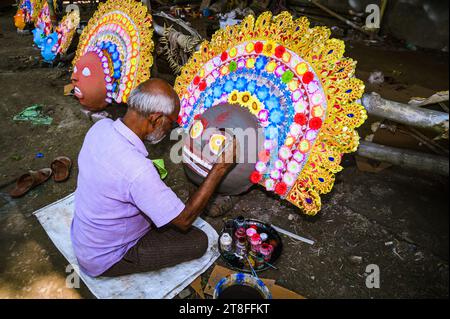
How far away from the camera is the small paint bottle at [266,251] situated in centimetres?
249

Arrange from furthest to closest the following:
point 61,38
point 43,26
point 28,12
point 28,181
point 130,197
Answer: point 28,12 < point 43,26 < point 61,38 < point 28,181 < point 130,197

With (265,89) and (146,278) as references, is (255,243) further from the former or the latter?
(265,89)

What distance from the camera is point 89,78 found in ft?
13.5

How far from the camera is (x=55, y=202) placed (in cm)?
316

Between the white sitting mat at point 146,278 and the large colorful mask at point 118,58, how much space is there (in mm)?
2001

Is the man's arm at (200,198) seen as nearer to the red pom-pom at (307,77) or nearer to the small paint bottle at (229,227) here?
the small paint bottle at (229,227)

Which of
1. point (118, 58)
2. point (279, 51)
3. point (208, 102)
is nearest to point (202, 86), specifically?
point (208, 102)

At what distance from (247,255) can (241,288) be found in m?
0.33

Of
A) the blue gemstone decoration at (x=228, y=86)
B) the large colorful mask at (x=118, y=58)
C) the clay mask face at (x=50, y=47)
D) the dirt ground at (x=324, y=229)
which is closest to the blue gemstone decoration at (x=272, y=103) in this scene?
the blue gemstone decoration at (x=228, y=86)

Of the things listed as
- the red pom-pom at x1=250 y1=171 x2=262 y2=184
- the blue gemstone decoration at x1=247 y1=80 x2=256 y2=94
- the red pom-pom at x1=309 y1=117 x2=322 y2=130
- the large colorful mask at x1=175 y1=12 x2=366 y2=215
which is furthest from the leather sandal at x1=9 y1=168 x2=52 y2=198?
the red pom-pom at x1=309 y1=117 x2=322 y2=130

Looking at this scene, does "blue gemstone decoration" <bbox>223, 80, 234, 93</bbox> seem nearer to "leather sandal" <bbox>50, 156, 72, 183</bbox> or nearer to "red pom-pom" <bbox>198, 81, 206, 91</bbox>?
"red pom-pom" <bbox>198, 81, 206, 91</bbox>

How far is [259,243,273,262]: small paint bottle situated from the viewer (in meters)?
2.49

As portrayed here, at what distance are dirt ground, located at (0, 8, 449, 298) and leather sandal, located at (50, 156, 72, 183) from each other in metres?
0.08

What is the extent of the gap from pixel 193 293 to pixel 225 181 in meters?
0.97
